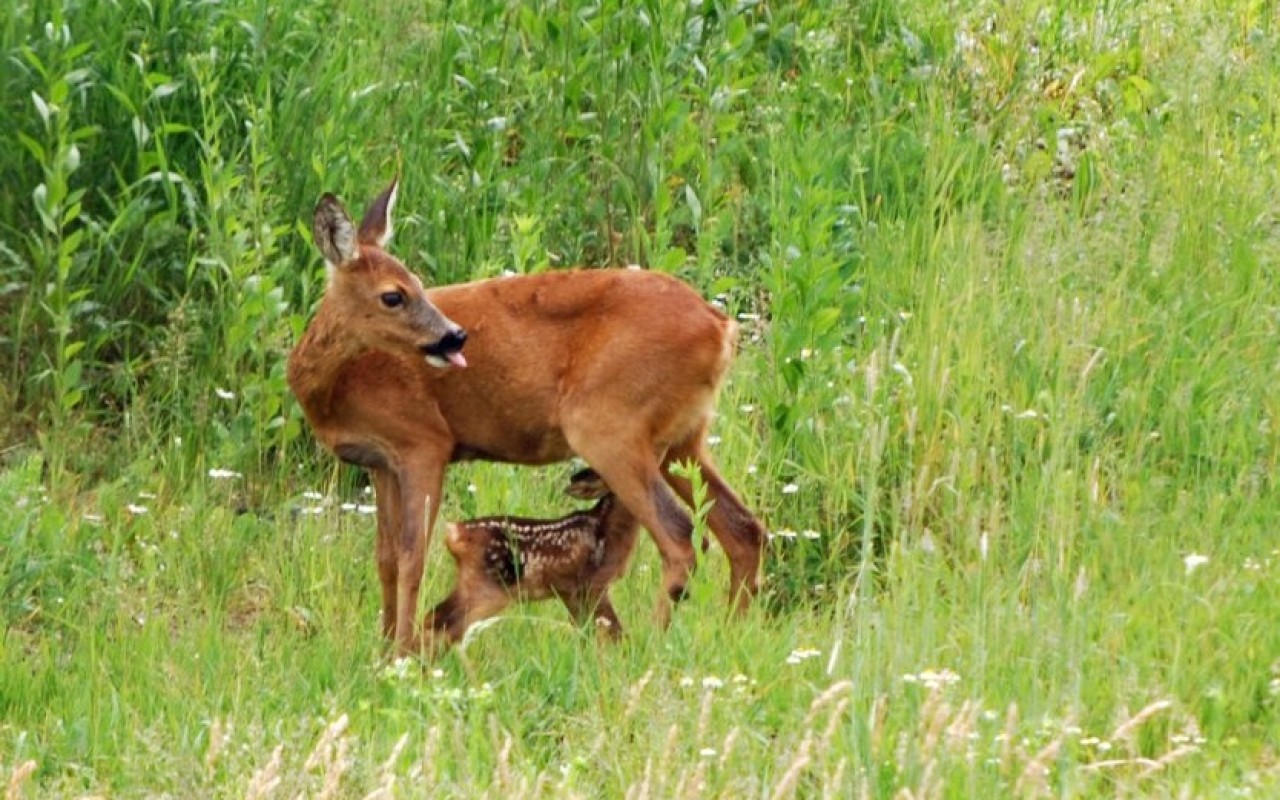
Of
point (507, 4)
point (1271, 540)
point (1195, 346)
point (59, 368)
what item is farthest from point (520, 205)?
point (1271, 540)

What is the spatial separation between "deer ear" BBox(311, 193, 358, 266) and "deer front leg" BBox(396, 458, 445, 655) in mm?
706

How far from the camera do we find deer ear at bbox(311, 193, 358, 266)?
306 inches

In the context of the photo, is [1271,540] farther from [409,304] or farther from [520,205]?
[520,205]

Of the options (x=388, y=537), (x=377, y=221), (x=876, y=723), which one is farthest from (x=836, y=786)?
(x=377, y=221)

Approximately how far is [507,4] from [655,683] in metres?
4.69

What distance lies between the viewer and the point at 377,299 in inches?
309

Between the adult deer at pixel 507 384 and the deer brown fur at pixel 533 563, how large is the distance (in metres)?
0.15

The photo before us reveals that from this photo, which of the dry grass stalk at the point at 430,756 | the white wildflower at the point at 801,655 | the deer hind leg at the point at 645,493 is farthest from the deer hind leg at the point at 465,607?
the dry grass stalk at the point at 430,756

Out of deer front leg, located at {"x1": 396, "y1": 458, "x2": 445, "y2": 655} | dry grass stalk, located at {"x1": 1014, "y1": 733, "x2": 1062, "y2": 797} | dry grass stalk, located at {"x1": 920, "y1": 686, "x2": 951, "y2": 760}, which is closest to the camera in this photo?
dry grass stalk, located at {"x1": 1014, "y1": 733, "x2": 1062, "y2": 797}

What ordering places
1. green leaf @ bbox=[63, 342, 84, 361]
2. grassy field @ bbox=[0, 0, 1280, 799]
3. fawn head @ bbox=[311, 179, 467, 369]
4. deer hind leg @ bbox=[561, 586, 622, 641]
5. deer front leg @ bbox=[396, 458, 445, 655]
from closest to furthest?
grassy field @ bbox=[0, 0, 1280, 799] → deer hind leg @ bbox=[561, 586, 622, 641] → deer front leg @ bbox=[396, 458, 445, 655] → fawn head @ bbox=[311, 179, 467, 369] → green leaf @ bbox=[63, 342, 84, 361]

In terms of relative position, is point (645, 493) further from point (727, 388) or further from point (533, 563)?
point (727, 388)

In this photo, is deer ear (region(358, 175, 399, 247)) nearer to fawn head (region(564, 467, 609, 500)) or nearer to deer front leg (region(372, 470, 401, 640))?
deer front leg (region(372, 470, 401, 640))

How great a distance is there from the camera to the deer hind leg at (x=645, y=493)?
7711mm

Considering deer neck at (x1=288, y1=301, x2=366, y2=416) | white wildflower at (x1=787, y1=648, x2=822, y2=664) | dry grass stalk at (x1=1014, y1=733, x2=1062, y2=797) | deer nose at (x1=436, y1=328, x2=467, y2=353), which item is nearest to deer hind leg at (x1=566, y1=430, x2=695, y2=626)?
deer nose at (x1=436, y1=328, x2=467, y2=353)
